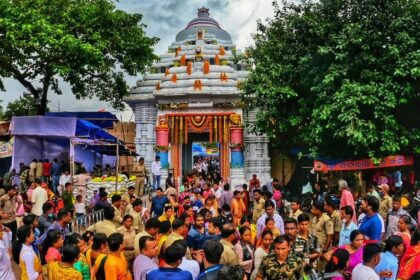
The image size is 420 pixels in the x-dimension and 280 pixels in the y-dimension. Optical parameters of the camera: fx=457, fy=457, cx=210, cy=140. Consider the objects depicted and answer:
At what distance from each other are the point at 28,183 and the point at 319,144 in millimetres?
10751

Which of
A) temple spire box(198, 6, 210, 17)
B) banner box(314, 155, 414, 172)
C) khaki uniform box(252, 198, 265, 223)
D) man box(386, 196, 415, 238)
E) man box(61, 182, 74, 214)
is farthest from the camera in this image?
temple spire box(198, 6, 210, 17)

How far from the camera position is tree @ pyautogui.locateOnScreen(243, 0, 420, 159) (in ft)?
43.6

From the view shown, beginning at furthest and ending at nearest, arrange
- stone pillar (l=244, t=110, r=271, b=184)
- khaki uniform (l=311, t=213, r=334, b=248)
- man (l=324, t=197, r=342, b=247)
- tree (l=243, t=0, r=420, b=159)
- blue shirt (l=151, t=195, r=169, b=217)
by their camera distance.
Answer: stone pillar (l=244, t=110, r=271, b=184), tree (l=243, t=0, r=420, b=159), blue shirt (l=151, t=195, r=169, b=217), man (l=324, t=197, r=342, b=247), khaki uniform (l=311, t=213, r=334, b=248)

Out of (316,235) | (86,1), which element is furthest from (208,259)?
(86,1)

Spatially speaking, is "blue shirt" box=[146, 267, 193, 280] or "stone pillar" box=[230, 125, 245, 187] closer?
"blue shirt" box=[146, 267, 193, 280]

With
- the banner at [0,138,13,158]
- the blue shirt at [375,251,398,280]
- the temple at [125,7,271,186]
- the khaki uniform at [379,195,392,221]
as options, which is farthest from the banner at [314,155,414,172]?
the banner at [0,138,13,158]

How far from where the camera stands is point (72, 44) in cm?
1702

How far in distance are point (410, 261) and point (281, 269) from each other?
5.86ft

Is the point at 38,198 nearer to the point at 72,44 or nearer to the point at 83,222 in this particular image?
the point at 83,222

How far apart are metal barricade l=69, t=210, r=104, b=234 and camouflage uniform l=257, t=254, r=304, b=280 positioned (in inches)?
252

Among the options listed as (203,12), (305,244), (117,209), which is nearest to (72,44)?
(117,209)

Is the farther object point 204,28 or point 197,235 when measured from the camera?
point 204,28

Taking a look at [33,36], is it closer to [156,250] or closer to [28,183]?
[28,183]

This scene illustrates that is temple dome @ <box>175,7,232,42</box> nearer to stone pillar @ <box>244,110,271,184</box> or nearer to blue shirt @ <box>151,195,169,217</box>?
stone pillar @ <box>244,110,271,184</box>
